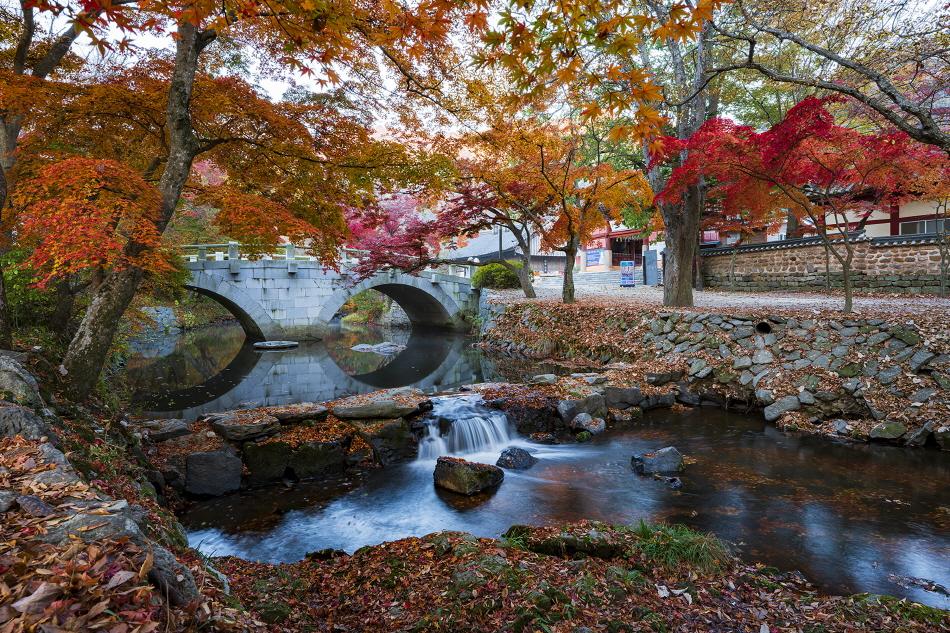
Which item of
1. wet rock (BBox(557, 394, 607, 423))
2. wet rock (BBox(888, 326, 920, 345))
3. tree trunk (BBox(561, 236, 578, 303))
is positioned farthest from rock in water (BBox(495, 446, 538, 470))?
tree trunk (BBox(561, 236, 578, 303))

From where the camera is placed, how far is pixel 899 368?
301 inches

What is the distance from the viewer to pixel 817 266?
1689cm

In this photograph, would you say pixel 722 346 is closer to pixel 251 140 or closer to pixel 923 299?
pixel 923 299

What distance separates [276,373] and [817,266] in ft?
59.5

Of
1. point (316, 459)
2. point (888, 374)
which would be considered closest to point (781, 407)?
point (888, 374)

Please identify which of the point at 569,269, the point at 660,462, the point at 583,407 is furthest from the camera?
the point at 569,269

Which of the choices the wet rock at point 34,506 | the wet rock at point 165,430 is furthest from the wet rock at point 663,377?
the wet rock at point 34,506

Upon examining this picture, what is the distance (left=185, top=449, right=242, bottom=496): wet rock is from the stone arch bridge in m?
13.7

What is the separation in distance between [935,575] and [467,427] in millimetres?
5535

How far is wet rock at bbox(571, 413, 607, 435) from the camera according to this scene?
8.07 metres

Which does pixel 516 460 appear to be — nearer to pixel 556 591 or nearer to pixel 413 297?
pixel 556 591

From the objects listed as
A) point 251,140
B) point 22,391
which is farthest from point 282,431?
point 251,140

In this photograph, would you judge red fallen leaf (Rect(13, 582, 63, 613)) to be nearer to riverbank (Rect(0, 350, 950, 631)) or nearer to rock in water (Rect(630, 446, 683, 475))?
riverbank (Rect(0, 350, 950, 631))

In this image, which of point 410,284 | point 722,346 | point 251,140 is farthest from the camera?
point 410,284
